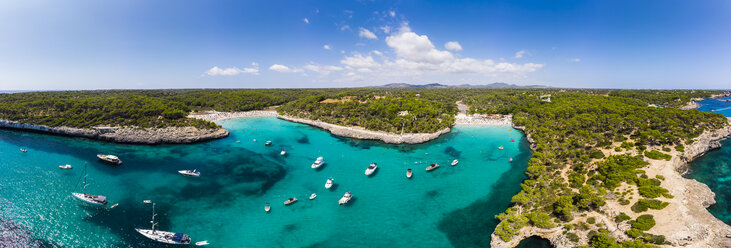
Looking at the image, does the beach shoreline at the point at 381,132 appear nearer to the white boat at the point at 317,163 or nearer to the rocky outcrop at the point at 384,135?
the rocky outcrop at the point at 384,135

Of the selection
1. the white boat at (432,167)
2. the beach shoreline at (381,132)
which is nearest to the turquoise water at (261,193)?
the white boat at (432,167)

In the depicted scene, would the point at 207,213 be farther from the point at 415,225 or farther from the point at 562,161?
the point at 562,161

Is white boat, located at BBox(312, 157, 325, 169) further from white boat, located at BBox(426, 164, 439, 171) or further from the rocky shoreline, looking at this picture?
the rocky shoreline

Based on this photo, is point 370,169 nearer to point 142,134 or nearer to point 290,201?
point 290,201

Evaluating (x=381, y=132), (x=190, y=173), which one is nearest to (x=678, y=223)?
(x=381, y=132)

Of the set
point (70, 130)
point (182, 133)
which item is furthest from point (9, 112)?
point (182, 133)
